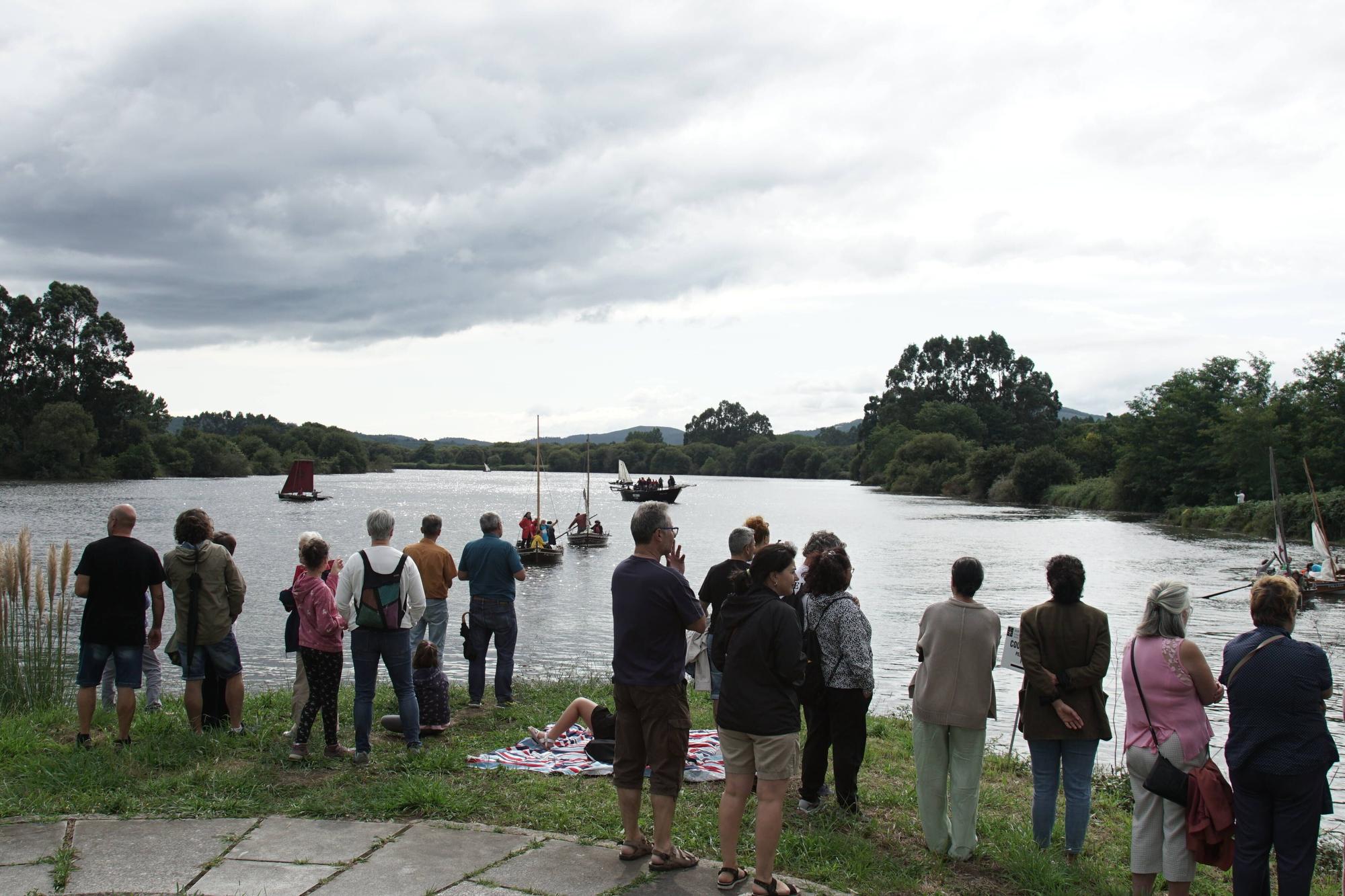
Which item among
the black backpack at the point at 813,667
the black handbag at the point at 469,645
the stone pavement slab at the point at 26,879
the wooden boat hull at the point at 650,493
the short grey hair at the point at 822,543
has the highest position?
the short grey hair at the point at 822,543

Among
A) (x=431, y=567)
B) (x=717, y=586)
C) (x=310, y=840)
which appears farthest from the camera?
(x=431, y=567)

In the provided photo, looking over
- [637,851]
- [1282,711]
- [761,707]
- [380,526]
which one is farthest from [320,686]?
[1282,711]

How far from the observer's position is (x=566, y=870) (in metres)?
4.71

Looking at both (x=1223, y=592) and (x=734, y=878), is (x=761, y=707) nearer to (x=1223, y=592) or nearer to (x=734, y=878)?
(x=734, y=878)

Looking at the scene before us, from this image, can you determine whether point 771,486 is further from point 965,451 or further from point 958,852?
point 958,852

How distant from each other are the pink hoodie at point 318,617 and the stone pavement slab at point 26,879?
241 cm

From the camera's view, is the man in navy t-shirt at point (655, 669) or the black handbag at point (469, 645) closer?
the man in navy t-shirt at point (655, 669)

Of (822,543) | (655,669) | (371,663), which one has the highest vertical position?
(822,543)

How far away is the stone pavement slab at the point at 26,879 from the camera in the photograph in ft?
14.0

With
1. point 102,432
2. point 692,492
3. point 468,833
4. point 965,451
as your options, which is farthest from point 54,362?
point 468,833

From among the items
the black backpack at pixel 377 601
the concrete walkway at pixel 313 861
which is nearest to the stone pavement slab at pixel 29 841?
the concrete walkway at pixel 313 861

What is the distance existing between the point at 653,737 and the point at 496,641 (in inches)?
168

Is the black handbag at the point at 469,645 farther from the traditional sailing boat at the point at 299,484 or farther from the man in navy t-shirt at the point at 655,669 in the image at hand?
the traditional sailing boat at the point at 299,484

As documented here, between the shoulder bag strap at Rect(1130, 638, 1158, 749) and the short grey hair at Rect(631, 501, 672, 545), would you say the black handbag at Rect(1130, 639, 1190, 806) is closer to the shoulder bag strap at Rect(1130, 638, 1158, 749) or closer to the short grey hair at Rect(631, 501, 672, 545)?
the shoulder bag strap at Rect(1130, 638, 1158, 749)
